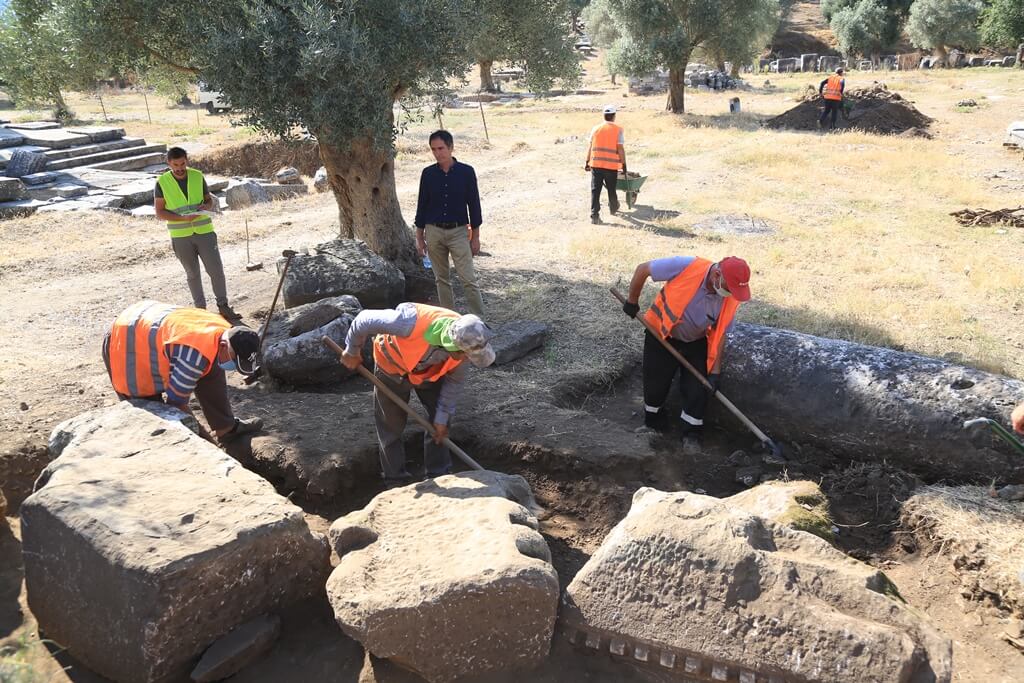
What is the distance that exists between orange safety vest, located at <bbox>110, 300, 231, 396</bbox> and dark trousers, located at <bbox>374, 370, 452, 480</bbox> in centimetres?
109

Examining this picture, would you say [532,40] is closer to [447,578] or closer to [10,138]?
[447,578]

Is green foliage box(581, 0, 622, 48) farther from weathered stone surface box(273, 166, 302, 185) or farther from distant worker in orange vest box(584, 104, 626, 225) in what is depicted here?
distant worker in orange vest box(584, 104, 626, 225)

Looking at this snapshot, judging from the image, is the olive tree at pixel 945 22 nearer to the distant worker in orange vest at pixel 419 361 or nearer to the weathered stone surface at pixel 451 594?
the distant worker in orange vest at pixel 419 361

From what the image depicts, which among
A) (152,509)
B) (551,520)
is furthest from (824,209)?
(152,509)

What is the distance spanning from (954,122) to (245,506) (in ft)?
73.6

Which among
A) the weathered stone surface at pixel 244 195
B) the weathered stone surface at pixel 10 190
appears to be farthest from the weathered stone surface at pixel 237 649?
the weathered stone surface at pixel 10 190

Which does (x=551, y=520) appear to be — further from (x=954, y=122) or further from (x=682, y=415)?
(x=954, y=122)

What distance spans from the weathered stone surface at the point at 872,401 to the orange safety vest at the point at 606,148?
649 cm

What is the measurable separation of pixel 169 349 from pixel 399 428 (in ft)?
5.05

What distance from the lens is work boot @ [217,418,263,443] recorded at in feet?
18.6

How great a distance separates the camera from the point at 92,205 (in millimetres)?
13484

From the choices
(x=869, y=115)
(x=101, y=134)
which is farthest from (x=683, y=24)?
(x=101, y=134)

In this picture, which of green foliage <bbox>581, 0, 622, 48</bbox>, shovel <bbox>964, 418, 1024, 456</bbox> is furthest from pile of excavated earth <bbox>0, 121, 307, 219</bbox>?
green foliage <bbox>581, 0, 622, 48</bbox>

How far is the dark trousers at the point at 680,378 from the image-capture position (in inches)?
231
